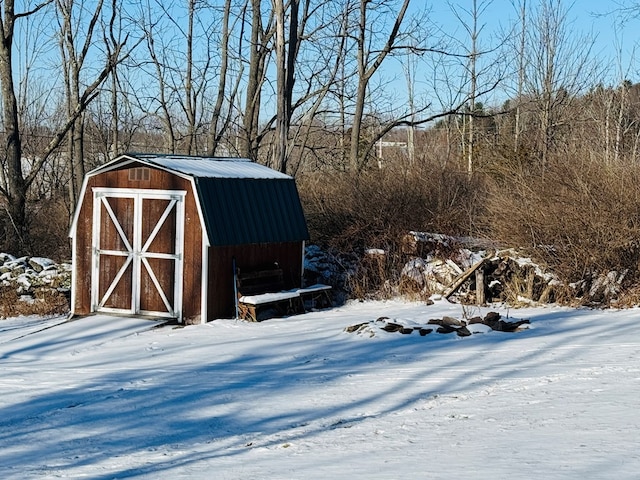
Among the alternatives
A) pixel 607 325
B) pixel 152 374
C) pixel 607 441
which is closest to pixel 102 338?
pixel 152 374

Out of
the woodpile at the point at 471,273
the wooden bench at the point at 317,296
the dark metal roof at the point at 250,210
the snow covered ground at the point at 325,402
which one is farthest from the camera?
the wooden bench at the point at 317,296

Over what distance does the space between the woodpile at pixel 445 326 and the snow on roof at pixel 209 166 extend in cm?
398

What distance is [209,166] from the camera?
15.6 metres

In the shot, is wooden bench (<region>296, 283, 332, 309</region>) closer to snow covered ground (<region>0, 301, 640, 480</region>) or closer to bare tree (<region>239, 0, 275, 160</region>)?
snow covered ground (<region>0, 301, 640, 480</region>)

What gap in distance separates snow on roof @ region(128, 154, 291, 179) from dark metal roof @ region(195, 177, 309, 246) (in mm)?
173

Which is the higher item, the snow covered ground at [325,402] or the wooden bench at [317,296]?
the wooden bench at [317,296]

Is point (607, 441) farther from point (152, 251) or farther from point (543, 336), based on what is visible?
point (152, 251)

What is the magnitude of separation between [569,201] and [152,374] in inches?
324

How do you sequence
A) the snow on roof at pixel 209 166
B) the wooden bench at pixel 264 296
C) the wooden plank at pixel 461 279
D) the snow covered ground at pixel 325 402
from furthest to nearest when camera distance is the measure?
the wooden plank at pixel 461 279, the snow on roof at pixel 209 166, the wooden bench at pixel 264 296, the snow covered ground at pixel 325 402

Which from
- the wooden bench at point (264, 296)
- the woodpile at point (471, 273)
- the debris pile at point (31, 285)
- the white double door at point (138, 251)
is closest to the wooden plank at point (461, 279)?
the woodpile at point (471, 273)

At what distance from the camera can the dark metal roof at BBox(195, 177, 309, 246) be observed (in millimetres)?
14383

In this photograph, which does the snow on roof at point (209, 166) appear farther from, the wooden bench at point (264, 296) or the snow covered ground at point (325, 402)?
the snow covered ground at point (325, 402)

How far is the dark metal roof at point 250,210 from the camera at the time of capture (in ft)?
47.2

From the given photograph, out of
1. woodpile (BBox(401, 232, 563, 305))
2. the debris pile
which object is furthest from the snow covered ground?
the debris pile
